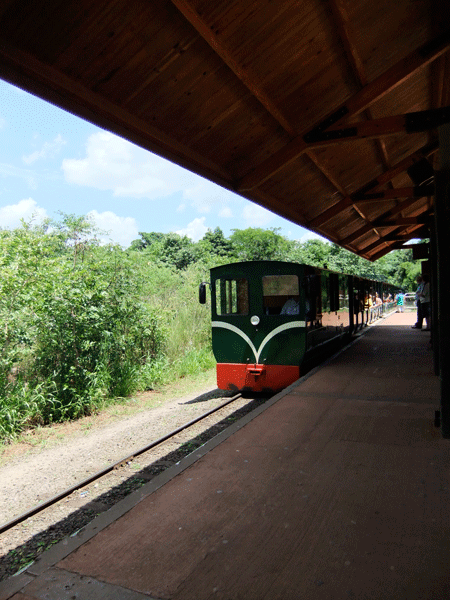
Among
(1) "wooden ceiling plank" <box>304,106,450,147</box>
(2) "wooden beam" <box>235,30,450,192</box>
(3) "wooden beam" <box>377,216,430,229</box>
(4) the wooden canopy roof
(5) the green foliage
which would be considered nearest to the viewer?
(4) the wooden canopy roof

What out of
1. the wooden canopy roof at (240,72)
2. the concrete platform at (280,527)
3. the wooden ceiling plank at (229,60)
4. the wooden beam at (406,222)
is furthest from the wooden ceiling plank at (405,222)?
the concrete platform at (280,527)

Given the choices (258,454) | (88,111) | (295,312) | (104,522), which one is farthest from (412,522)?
(295,312)

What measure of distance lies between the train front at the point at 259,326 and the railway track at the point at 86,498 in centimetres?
145

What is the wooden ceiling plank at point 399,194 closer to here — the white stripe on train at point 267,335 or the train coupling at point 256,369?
the white stripe on train at point 267,335

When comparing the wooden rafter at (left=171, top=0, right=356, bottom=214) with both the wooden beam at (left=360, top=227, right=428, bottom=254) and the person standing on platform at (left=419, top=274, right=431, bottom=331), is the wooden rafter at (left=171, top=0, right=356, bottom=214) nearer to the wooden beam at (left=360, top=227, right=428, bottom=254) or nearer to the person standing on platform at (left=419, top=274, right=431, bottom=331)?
the person standing on platform at (left=419, top=274, right=431, bottom=331)

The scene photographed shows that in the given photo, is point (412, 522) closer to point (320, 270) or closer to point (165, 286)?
point (320, 270)

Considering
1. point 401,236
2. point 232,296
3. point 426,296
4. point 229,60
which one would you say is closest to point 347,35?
point 229,60

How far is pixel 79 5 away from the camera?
3002 mm

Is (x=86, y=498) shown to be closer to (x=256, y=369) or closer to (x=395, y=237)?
(x=256, y=369)

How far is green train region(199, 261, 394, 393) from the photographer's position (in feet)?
26.1

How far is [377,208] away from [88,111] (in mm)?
9444

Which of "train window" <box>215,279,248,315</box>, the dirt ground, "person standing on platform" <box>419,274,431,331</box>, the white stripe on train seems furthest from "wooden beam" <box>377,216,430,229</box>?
the dirt ground

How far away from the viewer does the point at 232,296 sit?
27.9 feet

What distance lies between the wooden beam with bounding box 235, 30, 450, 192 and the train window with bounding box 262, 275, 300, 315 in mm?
2326
